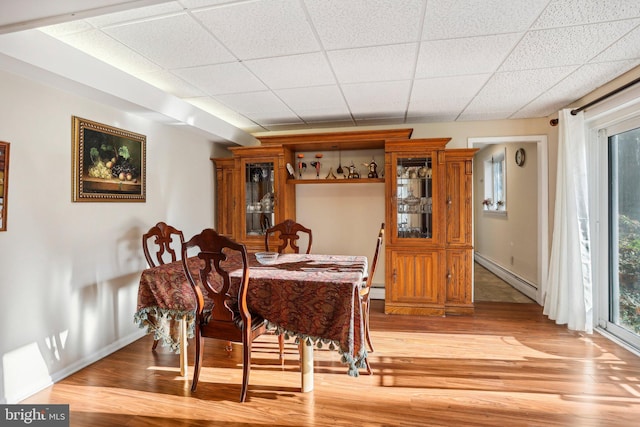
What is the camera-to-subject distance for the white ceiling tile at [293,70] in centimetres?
247

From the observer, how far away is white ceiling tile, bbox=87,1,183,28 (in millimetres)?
1801

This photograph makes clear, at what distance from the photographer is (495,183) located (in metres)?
6.13

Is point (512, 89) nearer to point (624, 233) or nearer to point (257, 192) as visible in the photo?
point (624, 233)

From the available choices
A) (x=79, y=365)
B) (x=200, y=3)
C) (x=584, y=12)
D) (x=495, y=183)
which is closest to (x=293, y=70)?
(x=200, y=3)

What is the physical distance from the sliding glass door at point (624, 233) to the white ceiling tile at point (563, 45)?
102 cm

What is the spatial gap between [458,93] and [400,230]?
160 cm

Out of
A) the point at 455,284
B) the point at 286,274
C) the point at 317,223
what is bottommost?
the point at 455,284

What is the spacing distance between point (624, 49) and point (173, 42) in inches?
123

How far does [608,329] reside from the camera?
3.23 meters

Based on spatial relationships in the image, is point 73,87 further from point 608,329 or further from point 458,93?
point 608,329

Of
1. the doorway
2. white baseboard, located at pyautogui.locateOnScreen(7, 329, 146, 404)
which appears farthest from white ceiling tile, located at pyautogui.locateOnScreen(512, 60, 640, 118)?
white baseboard, located at pyautogui.locateOnScreen(7, 329, 146, 404)

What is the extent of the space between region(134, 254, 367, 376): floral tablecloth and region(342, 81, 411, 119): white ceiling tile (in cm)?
163

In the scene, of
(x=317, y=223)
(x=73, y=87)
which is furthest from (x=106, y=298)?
(x=317, y=223)

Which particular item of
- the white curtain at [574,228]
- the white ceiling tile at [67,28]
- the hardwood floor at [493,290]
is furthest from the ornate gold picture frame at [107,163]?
the hardwood floor at [493,290]
